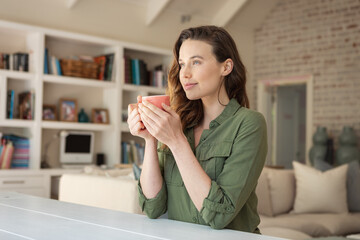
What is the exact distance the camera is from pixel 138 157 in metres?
6.66

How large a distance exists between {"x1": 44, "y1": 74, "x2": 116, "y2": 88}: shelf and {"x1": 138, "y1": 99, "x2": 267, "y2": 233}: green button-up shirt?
14.7 ft

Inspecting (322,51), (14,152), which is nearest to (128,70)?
(14,152)

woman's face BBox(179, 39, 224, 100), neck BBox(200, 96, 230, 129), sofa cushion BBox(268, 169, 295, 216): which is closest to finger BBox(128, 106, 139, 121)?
woman's face BBox(179, 39, 224, 100)

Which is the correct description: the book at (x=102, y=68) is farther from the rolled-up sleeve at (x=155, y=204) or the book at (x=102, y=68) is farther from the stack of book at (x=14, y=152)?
the rolled-up sleeve at (x=155, y=204)

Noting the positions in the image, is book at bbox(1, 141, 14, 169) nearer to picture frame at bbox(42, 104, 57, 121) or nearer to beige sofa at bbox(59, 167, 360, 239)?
picture frame at bbox(42, 104, 57, 121)

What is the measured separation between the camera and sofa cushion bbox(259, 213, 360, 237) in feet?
13.7

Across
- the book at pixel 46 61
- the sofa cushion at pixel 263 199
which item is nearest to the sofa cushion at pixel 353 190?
the sofa cushion at pixel 263 199

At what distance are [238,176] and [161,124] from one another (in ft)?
0.84

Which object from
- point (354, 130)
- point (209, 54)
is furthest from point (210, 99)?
point (354, 130)

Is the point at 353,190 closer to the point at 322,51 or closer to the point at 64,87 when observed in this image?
the point at 322,51

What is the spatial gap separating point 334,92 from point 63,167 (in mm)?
3963

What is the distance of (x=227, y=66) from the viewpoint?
159 cm

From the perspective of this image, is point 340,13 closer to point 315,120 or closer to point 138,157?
point 315,120

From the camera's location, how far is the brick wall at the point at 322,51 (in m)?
7.22
